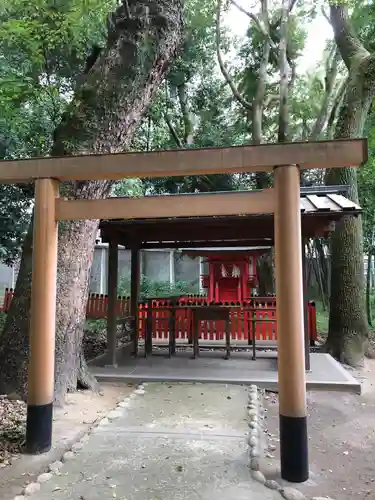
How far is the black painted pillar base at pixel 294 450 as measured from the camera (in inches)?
127

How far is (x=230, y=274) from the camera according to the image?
39.7 feet

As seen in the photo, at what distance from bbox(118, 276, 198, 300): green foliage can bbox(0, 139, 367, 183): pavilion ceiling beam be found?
53.8ft

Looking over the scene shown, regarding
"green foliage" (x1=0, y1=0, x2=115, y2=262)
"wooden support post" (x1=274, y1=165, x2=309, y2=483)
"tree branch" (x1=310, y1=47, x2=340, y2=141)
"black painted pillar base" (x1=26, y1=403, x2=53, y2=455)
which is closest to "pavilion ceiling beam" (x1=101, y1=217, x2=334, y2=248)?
"green foliage" (x1=0, y1=0, x2=115, y2=262)

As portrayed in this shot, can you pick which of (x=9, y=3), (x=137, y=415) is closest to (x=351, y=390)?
(x=137, y=415)

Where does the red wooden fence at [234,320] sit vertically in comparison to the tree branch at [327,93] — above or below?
below

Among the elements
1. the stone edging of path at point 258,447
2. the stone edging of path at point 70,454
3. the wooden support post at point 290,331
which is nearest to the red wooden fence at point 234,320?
the stone edging of path at point 258,447

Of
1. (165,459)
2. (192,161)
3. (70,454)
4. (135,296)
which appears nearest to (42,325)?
(70,454)

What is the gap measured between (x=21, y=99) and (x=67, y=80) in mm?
3124

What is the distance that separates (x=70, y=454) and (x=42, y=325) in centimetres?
114

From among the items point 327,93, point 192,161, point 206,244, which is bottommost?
point 192,161

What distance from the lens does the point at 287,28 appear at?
13438mm

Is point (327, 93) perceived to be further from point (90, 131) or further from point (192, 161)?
point (192, 161)

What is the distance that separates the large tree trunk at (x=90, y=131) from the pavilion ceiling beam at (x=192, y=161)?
5.57ft

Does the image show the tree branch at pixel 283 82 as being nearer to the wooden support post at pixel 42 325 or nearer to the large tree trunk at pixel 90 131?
the large tree trunk at pixel 90 131
